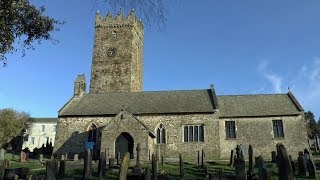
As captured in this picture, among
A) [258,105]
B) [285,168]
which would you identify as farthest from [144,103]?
[285,168]

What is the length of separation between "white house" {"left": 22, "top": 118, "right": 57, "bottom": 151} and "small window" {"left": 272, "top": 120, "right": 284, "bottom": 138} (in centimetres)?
5419

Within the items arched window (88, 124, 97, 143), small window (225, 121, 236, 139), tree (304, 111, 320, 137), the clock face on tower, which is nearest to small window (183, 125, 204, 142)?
small window (225, 121, 236, 139)

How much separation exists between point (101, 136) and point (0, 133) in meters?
37.1

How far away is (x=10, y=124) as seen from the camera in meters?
66.4

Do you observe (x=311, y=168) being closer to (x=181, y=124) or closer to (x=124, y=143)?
(x=181, y=124)

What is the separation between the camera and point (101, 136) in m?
34.4

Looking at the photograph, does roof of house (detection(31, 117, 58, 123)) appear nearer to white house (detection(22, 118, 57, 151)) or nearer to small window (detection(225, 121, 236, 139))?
white house (detection(22, 118, 57, 151))

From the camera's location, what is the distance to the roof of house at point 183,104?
3775cm

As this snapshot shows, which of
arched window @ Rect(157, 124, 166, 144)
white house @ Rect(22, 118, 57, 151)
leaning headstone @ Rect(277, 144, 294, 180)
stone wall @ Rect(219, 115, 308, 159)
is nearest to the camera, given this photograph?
leaning headstone @ Rect(277, 144, 294, 180)

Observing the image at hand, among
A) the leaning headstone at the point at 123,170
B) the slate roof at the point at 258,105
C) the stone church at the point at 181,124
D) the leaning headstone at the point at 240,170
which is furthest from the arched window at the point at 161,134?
the leaning headstone at the point at 123,170

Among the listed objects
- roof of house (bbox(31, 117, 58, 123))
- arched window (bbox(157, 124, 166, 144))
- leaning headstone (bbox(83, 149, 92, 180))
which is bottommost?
leaning headstone (bbox(83, 149, 92, 180))

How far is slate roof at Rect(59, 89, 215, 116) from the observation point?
37938 mm

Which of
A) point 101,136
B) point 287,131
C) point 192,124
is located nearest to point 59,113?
point 101,136

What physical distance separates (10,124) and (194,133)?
140 ft
